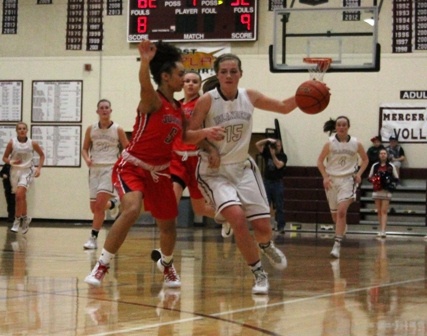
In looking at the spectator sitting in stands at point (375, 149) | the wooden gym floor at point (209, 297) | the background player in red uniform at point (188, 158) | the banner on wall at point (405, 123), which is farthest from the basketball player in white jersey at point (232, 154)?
the banner on wall at point (405, 123)

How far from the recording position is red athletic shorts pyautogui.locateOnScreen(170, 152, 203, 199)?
7.95 meters

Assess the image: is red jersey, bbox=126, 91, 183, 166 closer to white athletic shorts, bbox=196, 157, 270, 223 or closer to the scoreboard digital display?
white athletic shorts, bbox=196, 157, 270, 223

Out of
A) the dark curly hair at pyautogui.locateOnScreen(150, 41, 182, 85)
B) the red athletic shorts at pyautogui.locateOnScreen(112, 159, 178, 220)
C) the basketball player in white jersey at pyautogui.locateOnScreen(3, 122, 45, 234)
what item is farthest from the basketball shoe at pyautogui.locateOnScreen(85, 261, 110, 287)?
the basketball player in white jersey at pyautogui.locateOnScreen(3, 122, 45, 234)

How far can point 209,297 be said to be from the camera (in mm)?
5875

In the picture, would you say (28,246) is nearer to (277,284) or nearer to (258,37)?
(277,284)

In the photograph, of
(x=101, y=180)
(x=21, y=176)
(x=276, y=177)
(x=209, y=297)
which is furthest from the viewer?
(x=276, y=177)

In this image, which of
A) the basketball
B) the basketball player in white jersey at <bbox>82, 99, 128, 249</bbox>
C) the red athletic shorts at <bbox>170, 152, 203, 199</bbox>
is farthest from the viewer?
the basketball player in white jersey at <bbox>82, 99, 128, 249</bbox>

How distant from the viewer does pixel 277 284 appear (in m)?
6.86

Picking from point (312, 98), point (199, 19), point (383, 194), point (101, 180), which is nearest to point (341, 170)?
point (101, 180)

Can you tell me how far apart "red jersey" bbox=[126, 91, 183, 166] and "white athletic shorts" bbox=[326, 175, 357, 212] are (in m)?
4.85

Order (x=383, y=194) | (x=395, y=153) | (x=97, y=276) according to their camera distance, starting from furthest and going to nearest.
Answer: (x=395, y=153), (x=383, y=194), (x=97, y=276)

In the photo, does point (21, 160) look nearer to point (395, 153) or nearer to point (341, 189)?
point (341, 189)

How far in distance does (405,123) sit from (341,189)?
7083mm

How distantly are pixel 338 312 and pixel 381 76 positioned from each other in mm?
12896
